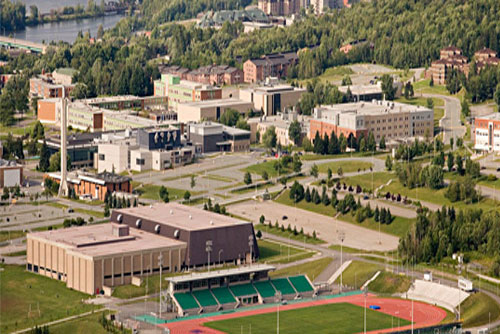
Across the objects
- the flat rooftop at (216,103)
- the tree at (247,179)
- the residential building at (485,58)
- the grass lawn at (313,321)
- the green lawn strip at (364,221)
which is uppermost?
the residential building at (485,58)

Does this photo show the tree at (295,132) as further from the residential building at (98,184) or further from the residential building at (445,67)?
the residential building at (445,67)

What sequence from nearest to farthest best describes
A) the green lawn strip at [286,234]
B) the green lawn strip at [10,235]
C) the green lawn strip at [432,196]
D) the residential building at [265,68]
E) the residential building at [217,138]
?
the green lawn strip at [286,234], the green lawn strip at [10,235], the green lawn strip at [432,196], the residential building at [217,138], the residential building at [265,68]

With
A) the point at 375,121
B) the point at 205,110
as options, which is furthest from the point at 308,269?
the point at 205,110

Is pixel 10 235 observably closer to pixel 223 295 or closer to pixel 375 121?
pixel 223 295

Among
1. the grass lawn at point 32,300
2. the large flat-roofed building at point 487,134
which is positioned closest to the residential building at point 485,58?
the large flat-roofed building at point 487,134

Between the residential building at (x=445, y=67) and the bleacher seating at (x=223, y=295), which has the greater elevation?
the residential building at (x=445, y=67)

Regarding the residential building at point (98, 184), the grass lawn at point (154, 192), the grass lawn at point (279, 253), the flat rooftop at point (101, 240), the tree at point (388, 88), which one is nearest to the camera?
the flat rooftop at point (101, 240)

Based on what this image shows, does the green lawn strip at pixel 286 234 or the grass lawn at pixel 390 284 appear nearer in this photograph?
the grass lawn at pixel 390 284
